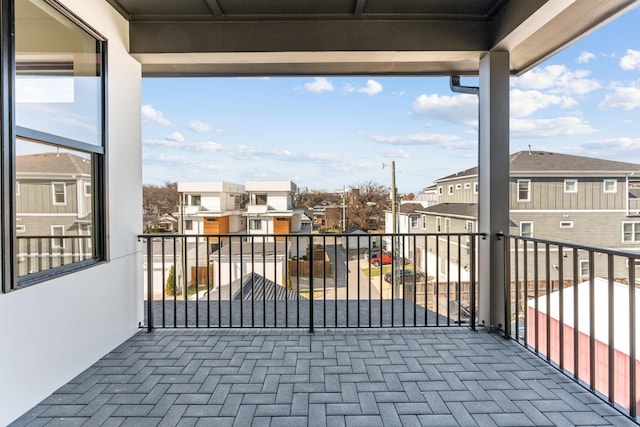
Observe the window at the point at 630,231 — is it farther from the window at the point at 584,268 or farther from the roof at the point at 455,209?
the roof at the point at 455,209

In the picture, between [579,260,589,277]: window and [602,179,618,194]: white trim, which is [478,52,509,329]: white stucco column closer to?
[579,260,589,277]: window

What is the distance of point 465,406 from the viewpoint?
72.5 inches

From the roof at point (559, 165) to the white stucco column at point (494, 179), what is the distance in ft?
0.56

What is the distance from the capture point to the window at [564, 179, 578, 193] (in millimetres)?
Result: 2984

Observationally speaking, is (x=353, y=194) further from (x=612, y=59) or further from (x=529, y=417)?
(x=612, y=59)

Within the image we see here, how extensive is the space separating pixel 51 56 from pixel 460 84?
11.4 ft

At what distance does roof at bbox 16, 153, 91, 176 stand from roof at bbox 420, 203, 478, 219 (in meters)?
2.98

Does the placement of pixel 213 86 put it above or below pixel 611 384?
above

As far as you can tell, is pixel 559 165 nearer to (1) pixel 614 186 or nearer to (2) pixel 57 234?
(1) pixel 614 186

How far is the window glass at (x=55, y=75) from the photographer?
188cm

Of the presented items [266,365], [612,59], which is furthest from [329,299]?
[612,59]

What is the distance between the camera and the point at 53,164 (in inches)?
84.0

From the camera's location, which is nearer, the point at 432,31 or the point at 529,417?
the point at 529,417

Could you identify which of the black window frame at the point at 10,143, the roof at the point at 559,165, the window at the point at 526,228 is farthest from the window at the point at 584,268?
the black window frame at the point at 10,143
